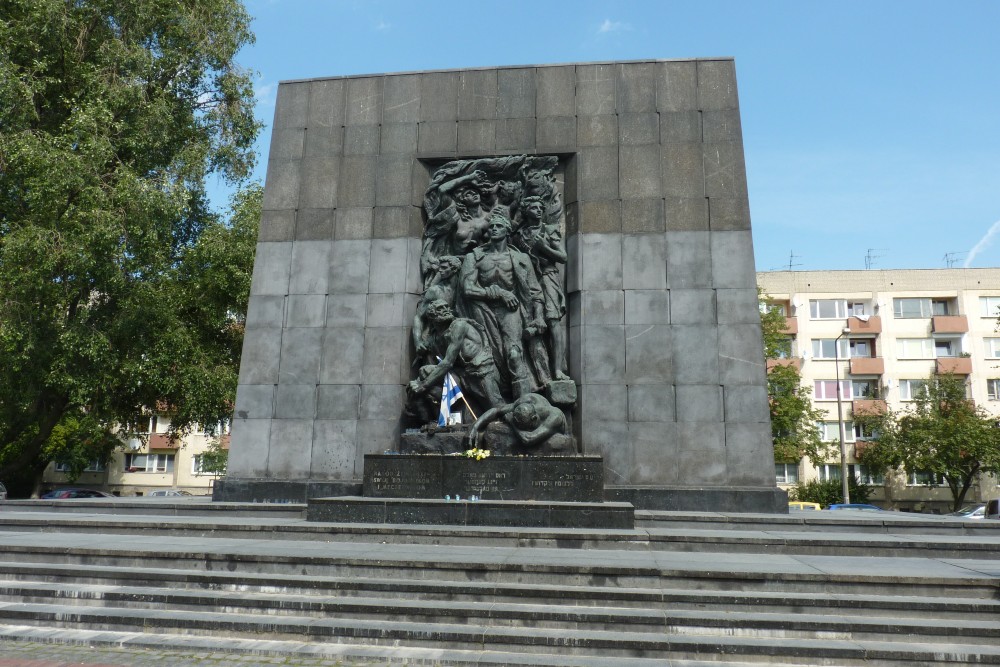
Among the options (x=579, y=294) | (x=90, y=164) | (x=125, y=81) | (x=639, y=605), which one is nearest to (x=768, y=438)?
(x=579, y=294)

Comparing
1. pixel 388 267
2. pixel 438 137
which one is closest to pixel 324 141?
pixel 438 137

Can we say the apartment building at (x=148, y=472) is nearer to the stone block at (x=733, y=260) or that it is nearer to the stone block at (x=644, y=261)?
the stone block at (x=644, y=261)

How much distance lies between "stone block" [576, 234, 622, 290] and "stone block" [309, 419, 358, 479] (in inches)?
215

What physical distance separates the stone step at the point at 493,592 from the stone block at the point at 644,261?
7.41 m

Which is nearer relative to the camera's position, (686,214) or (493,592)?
(493,592)

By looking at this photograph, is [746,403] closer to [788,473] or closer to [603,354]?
[603,354]

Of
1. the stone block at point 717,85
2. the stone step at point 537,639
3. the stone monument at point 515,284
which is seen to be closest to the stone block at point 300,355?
the stone monument at point 515,284

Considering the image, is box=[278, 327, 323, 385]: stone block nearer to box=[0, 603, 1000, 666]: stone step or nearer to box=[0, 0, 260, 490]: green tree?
box=[0, 603, 1000, 666]: stone step

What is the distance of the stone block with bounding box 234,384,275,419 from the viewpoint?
582 inches

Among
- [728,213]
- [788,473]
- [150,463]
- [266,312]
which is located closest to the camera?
[728,213]

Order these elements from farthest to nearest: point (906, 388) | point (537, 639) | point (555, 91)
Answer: point (906, 388)
point (555, 91)
point (537, 639)

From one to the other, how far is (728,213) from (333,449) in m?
9.11

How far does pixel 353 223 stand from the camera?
50.9 feet

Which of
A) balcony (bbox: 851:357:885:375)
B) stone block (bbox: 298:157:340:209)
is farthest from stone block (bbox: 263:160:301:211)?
balcony (bbox: 851:357:885:375)
